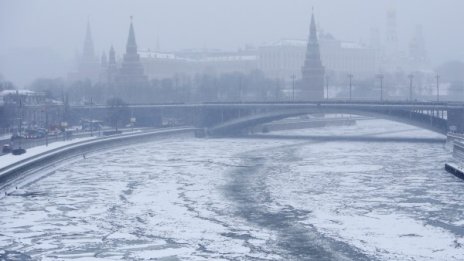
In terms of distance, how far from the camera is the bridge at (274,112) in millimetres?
42438

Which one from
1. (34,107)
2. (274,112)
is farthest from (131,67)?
(274,112)

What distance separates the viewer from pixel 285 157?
35312mm

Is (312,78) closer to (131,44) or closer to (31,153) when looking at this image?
(131,44)

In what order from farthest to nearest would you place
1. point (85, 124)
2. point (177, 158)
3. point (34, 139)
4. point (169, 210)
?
point (85, 124), point (34, 139), point (177, 158), point (169, 210)

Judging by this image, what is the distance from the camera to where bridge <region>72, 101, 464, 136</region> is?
42438mm

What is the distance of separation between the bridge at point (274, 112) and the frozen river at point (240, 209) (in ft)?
24.6

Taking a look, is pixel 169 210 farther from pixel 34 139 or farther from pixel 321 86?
pixel 321 86

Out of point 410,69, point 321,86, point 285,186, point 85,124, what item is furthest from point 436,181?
point 410,69

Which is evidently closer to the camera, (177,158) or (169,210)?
(169,210)

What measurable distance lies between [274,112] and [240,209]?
2689cm

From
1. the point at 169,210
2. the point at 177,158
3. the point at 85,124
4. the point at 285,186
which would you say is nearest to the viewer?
the point at 169,210

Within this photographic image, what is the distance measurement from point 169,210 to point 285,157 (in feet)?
49.6

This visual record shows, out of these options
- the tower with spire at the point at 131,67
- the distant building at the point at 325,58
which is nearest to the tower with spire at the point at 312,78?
the tower with spire at the point at 131,67

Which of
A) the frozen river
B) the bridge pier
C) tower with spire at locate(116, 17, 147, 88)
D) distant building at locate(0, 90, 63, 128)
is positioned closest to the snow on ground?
the frozen river
